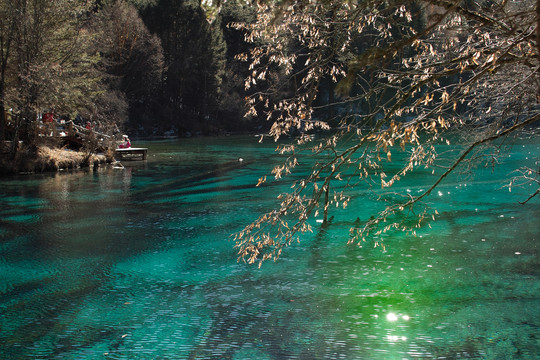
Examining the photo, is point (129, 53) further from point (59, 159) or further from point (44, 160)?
point (44, 160)

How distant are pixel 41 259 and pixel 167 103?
1970 inches

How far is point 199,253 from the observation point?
10828 mm

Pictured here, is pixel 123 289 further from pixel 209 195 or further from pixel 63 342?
pixel 209 195

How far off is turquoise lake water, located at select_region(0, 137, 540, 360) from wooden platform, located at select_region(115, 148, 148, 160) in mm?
15757

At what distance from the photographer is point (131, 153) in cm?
3188

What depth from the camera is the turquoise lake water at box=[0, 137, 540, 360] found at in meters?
6.54

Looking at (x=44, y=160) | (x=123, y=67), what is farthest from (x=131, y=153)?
(x=123, y=67)

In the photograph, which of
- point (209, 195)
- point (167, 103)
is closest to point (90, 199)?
point (209, 195)

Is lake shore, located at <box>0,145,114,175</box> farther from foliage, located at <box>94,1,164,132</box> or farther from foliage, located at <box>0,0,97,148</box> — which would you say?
foliage, located at <box>94,1,164,132</box>

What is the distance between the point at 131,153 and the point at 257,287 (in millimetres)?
24802

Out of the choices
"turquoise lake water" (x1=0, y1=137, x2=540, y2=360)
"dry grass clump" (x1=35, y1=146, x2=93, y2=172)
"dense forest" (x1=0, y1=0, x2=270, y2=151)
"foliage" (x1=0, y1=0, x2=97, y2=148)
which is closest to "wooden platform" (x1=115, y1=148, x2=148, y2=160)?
"dense forest" (x1=0, y1=0, x2=270, y2=151)

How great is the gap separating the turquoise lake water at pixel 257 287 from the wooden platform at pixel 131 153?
51.7ft

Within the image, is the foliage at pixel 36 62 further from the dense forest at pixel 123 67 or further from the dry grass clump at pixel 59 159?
the dry grass clump at pixel 59 159

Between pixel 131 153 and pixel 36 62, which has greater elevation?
pixel 36 62
